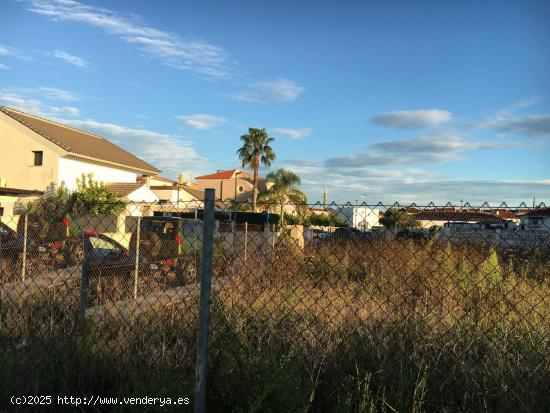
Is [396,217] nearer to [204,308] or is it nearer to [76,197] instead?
[204,308]

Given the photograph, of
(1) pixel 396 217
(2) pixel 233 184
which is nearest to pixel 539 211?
(1) pixel 396 217

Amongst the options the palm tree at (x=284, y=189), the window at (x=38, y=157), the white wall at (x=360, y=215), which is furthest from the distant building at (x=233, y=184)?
the white wall at (x=360, y=215)

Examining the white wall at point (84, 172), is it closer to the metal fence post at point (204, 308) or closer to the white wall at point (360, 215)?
the white wall at point (360, 215)

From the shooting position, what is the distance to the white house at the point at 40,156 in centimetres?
2928

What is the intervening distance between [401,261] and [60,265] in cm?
615

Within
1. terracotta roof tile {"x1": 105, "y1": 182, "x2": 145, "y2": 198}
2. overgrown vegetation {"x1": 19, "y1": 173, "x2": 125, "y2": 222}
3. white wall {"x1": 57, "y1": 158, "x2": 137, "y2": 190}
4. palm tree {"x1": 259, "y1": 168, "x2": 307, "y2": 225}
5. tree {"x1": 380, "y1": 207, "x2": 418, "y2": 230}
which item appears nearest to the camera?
tree {"x1": 380, "y1": 207, "x2": 418, "y2": 230}

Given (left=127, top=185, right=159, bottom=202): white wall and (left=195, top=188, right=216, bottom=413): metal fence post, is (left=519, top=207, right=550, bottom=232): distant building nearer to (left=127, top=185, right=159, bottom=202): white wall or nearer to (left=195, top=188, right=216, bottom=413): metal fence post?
(left=195, top=188, right=216, bottom=413): metal fence post

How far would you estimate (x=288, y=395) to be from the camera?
302 cm

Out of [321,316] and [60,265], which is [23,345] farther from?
[60,265]

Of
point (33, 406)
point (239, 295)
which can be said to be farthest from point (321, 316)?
point (33, 406)

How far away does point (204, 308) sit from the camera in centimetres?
301

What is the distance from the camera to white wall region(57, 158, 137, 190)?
29456 millimetres

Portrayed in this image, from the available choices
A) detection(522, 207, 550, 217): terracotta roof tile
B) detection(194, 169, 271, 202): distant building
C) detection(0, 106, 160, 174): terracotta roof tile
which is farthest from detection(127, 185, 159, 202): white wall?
detection(522, 207, 550, 217): terracotta roof tile

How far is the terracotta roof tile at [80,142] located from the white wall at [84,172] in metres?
0.65
